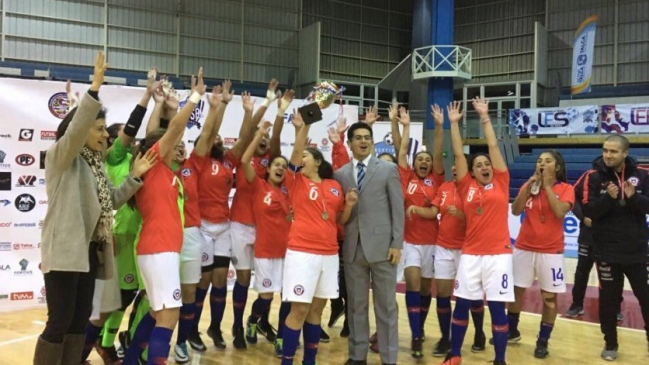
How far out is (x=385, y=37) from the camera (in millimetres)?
24172

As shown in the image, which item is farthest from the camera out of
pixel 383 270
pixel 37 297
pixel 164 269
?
pixel 37 297

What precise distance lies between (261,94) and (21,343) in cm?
1608

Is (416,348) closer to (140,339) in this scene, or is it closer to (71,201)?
(140,339)

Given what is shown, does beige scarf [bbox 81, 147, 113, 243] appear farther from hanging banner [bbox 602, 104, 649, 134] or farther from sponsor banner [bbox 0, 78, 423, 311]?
hanging banner [bbox 602, 104, 649, 134]

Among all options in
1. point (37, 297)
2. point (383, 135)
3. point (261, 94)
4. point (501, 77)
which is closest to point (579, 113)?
point (501, 77)

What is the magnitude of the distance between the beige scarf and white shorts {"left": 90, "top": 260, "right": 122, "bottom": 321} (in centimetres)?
87

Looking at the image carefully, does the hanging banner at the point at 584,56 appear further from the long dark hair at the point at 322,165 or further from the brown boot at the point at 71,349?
the brown boot at the point at 71,349

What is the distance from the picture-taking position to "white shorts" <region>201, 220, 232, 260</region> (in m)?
4.98

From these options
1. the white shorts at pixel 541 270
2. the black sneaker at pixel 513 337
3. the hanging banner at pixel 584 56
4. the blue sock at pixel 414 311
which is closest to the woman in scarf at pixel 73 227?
the blue sock at pixel 414 311

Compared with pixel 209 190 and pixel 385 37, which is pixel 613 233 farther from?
pixel 385 37

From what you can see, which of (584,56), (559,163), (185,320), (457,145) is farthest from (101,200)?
(584,56)

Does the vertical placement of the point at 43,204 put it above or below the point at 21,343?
above

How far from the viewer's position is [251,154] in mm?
4809

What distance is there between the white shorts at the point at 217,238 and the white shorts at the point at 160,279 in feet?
4.19
